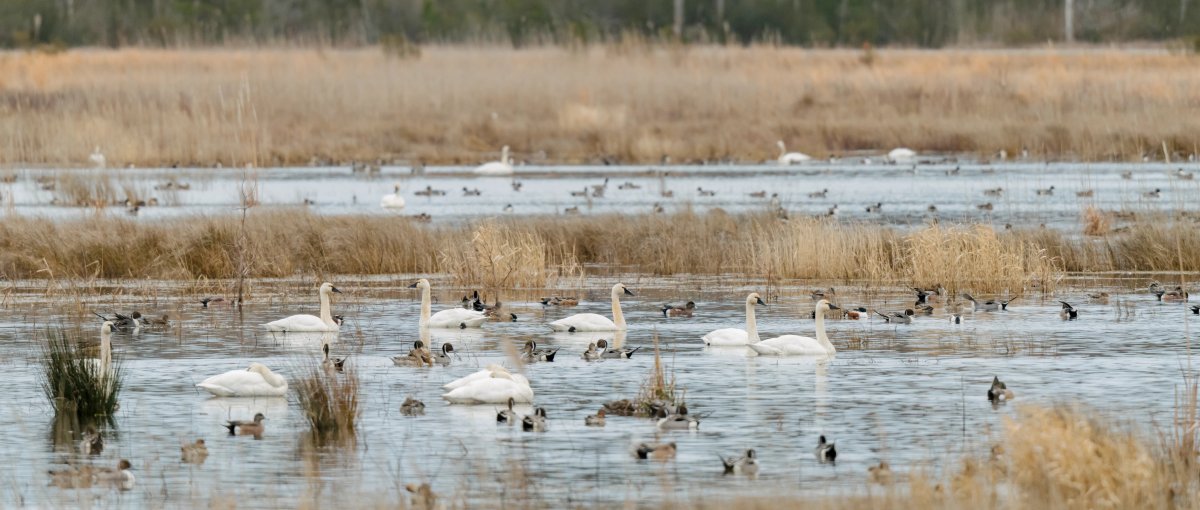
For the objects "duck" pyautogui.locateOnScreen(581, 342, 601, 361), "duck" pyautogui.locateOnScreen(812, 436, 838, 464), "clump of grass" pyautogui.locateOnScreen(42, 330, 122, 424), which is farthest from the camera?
"duck" pyautogui.locateOnScreen(581, 342, 601, 361)

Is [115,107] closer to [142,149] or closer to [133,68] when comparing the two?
[142,149]

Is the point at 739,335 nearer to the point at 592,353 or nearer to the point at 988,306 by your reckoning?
the point at 592,353

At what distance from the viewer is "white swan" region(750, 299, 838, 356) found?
54.5ft

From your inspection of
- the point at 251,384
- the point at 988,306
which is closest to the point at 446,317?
the point at 251,384

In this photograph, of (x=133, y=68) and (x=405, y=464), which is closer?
(x=405, y=464)

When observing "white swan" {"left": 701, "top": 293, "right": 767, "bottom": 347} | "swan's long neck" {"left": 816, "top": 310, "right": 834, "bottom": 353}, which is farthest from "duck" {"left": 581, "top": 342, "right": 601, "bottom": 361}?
"swan's long neck" {"left": 816, "top": 310, "right": 834, "bottom": 353}

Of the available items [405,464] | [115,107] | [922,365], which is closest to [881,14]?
[115,107]

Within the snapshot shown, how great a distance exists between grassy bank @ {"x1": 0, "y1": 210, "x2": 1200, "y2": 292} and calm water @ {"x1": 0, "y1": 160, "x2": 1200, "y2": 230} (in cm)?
255

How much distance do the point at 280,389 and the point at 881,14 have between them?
6249cm

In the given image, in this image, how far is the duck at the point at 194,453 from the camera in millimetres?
11883

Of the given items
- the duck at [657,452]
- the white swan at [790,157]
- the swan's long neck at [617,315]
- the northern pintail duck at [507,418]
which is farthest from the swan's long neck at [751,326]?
the white swan at [790,157]

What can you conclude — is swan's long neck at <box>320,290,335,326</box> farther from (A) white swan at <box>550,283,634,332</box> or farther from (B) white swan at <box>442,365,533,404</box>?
(B) white swan at <box>442,365,533,404</box>

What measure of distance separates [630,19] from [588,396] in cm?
6040

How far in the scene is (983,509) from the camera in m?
9.39
